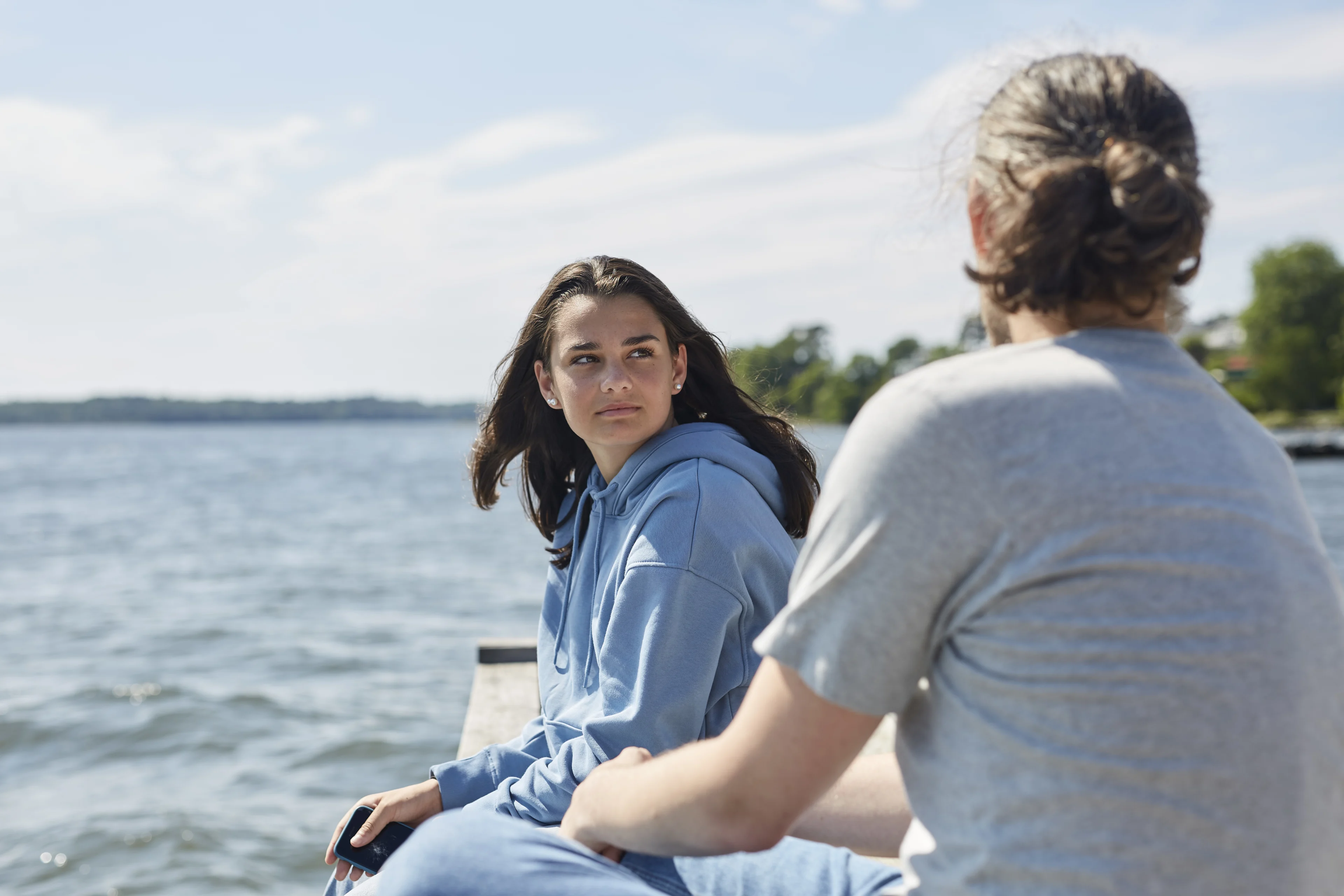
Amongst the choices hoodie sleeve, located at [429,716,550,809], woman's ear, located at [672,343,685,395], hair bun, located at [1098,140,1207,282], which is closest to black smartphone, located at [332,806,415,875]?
hoodie sleeve, located at [429,716,550,809]

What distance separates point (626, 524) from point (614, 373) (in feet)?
1.37

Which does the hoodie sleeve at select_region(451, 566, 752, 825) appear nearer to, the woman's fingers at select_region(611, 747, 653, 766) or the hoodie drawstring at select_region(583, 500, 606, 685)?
the hoodie drawstring at select_region(583, 500, 606, 685)

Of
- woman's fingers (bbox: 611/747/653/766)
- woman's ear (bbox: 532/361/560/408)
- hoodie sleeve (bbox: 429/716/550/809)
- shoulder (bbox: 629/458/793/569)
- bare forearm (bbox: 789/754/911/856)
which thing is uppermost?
woman's ear (bbox: 532/361/560/408)

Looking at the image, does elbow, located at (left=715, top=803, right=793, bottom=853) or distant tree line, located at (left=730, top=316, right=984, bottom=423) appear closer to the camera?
elbow, located at (left=715, top=803, right=793, bottom=853)

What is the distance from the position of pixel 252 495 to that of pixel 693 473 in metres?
43.0

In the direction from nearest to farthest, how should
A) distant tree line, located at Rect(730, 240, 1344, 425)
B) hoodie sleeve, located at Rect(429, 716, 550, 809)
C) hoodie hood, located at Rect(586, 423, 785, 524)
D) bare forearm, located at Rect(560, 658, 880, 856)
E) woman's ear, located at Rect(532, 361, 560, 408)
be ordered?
1. bare forearm, located at Rect(560, 658, 880, 856)
2. hoodie sleeve, located at Rect(429, 716, 550, 809)
3. hoodie hood, located at Rect(586, 423, 785, 524)
4. woman's ear, located at Rect(532, 361, 560, 408)
5. distant tree line, located at Rect(730, 240, 1344, 425)

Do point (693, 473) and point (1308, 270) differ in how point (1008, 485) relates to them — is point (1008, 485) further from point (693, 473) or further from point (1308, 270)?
point (1308, 270)

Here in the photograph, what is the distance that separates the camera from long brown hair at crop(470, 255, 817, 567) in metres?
3.10

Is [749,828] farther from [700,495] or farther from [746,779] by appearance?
[700,495]

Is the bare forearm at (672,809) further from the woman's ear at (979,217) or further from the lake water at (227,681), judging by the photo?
the lake water at (227,681)

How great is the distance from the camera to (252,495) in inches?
1679

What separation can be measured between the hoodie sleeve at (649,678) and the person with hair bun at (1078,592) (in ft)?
3.24

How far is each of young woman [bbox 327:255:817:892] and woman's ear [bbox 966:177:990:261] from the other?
1219 millimetres

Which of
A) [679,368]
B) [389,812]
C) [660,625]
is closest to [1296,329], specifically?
[679,368]
